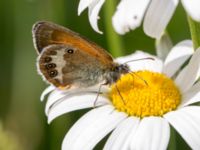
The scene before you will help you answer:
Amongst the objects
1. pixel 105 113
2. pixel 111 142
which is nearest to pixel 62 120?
pixel 105 113

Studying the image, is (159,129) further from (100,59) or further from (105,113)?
(100,59)

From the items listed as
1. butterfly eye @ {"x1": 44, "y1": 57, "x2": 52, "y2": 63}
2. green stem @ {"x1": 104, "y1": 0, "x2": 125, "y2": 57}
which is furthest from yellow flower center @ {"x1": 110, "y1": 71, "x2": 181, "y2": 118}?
green stem @ {"x1": 104, "y1": 0, "x2": 125, "y2": 57}

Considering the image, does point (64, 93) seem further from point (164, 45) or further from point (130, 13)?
point (130, 13)

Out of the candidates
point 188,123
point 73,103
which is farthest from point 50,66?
point 188,123

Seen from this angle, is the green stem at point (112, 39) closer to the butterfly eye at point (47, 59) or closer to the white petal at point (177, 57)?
the white petal at point (177, 57)

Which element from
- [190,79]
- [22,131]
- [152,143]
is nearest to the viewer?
[152,143]

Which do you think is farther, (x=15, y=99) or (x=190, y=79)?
(x=15, y=99)

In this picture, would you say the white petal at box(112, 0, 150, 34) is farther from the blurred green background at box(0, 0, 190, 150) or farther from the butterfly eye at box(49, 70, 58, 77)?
the blurred green background at box(0, 0, 190, 150)
